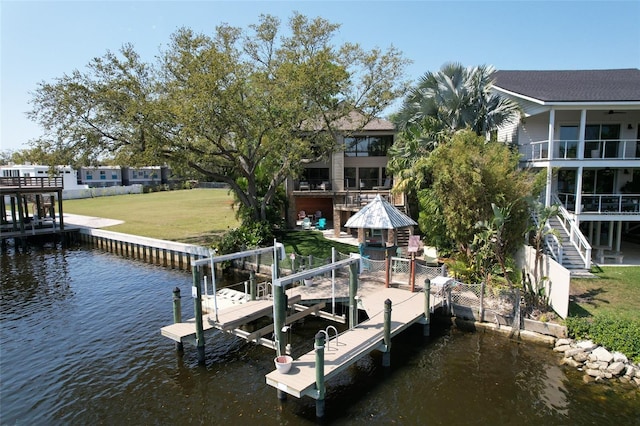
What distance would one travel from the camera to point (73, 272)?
25.8m

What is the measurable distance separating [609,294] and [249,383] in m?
14.8

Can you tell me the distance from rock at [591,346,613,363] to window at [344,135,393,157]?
24.1m

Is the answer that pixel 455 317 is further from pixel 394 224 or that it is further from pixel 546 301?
pixel 394 224

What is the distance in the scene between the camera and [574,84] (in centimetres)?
2364

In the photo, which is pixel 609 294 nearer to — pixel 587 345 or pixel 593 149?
pixel 587 345

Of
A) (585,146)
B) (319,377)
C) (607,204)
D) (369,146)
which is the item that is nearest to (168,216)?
(369,146)

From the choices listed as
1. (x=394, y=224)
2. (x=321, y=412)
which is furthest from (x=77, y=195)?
(x=321, y=412)

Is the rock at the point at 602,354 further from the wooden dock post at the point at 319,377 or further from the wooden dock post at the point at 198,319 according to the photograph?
Result: the wooden dock post at the point at 198,319

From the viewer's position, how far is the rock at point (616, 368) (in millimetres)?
12353

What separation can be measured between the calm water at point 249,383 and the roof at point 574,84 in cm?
1376

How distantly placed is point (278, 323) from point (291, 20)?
20280 millimetres

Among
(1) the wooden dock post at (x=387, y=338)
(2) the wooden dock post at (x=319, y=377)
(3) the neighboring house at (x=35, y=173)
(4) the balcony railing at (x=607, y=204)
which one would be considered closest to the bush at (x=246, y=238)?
(1) the wooden dock post at (x=387, y=338)

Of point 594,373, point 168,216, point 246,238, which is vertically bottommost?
point 594,373

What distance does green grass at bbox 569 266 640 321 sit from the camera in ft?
49.2
